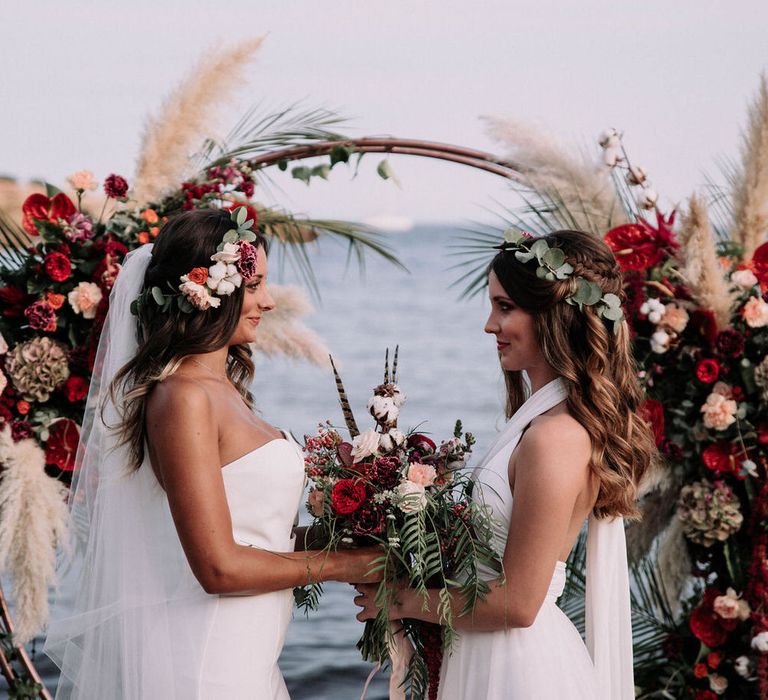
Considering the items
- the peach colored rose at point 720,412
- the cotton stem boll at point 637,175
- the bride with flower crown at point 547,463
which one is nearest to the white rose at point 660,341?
the peach colored rose at point 720,412

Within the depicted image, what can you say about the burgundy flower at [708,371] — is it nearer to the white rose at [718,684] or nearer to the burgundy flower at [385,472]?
the white rose at [718,684]

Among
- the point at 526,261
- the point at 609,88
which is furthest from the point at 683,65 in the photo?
the point at 526,261

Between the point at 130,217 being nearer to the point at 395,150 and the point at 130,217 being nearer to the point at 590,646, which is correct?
the point at 395,150

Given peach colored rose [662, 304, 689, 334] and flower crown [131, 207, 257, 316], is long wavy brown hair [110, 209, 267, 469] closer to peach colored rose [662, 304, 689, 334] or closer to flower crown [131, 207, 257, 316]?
flower crown [131, 207, 257, 316]

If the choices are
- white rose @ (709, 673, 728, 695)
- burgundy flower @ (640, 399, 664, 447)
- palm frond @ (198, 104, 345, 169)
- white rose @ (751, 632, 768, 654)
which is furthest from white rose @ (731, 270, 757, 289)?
palm frond @ (198, 104, 345, 169)

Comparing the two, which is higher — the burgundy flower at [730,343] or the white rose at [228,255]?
the white rose at [228,255]

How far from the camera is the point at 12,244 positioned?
458cm

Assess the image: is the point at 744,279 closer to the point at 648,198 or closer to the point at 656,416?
the point at 648,198

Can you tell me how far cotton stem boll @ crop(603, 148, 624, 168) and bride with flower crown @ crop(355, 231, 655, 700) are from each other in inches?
55.8

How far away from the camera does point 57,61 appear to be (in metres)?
21.2

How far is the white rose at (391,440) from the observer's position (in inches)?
123

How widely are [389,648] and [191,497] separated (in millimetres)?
830

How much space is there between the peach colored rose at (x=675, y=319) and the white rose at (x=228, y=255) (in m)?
2.02

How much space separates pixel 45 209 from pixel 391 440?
213 cm
